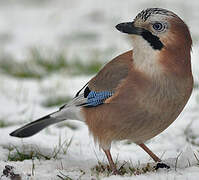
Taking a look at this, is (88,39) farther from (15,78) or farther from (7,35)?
(15,78)

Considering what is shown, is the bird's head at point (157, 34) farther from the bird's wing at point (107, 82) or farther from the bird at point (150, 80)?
the bird's wing at point (107, 82)

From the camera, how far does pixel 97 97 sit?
4.53m

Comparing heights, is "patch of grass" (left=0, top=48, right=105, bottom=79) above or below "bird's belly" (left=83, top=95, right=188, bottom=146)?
above

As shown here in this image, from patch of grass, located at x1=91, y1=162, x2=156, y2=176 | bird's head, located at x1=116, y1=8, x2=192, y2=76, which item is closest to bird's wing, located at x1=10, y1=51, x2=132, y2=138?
bird's head, located at x1=116, y1=8, x2=192, y2=76

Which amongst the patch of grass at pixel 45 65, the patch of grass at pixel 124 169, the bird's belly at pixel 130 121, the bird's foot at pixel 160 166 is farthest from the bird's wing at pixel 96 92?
the patch of grass at pixel 45 65

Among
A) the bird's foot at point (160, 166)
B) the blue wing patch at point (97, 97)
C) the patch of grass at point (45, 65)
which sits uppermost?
the patch of grass at point (45, 65)

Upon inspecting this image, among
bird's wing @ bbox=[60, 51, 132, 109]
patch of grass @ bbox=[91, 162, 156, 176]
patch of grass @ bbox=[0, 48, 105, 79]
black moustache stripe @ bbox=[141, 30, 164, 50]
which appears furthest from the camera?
patch of grass @ bbox=[0, 48, 105, 79]

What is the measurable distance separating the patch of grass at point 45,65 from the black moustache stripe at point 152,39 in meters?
3.61

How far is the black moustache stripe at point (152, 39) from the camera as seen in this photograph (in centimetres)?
405

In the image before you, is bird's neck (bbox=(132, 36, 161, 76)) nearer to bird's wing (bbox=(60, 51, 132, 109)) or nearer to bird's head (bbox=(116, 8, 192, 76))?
bird's head (bbox=(116, 8, 192, 76))

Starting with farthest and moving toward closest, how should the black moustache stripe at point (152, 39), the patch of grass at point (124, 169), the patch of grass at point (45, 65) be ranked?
the patch of grass at point (45, 65) < the patch of grass at point (124, 169) < the black moustache stripe at point (152, 39)

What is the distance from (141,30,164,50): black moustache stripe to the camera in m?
4.05

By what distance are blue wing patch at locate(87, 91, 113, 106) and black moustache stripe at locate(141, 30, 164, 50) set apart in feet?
1.80

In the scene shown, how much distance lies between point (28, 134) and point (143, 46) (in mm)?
1502
